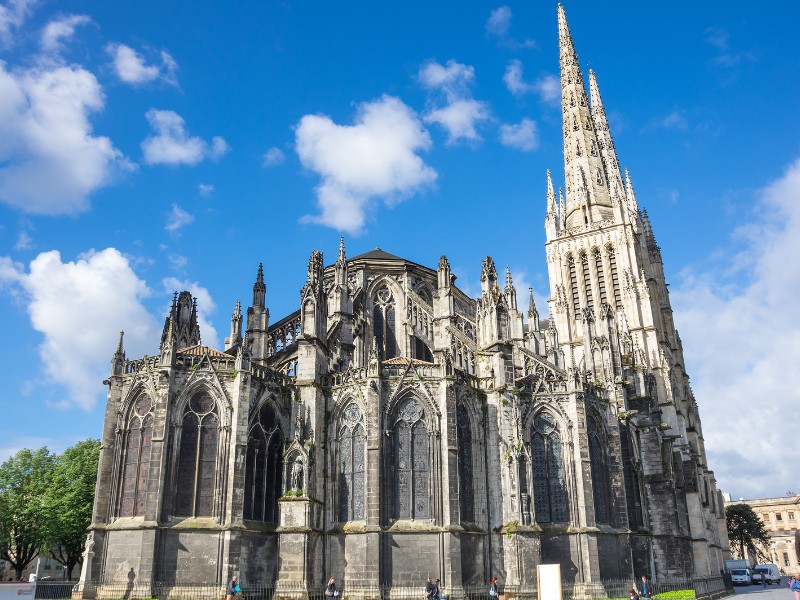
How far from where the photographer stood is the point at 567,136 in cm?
7469

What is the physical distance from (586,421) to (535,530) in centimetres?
595

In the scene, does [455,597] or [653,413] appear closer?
[455,597]

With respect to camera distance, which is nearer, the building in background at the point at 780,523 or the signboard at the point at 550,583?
the signboard at the point at 550,583

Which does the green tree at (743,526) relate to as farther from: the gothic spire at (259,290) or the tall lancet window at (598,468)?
the gothic spire at (259,290)

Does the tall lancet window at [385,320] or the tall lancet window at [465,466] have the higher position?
the tall lancet window at [385,320]

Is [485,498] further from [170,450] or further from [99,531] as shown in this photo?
[99,531]

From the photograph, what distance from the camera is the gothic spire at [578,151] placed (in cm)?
6812

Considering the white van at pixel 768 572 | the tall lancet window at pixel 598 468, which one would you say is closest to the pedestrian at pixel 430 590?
the tall lancet window at pixel 598 468

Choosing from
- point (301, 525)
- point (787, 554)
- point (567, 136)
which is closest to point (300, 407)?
point (301, 525)

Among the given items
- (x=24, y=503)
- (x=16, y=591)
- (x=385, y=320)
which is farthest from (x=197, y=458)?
(x=24, y=503)

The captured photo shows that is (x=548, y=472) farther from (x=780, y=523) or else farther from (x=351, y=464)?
(x=780, y=523)

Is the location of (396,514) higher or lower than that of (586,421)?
lower

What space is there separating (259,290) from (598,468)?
20.0 m

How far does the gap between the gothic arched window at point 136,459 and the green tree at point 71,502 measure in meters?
14.4
